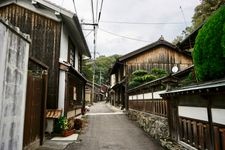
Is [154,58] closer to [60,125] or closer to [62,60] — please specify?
[62,60]

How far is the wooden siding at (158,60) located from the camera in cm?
2670

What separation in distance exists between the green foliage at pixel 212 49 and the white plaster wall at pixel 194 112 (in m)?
0.84

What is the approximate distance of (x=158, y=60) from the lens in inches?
1059

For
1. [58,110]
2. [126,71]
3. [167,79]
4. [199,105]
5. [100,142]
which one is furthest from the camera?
[126,71]

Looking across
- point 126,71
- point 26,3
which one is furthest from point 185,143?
point 126,71

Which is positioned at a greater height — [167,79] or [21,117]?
[167,79]

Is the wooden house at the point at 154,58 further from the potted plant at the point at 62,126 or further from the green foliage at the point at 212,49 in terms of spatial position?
the green foliage at the point at 212,49

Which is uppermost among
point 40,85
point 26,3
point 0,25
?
point 26,3

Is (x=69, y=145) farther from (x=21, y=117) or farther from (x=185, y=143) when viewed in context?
(x=185, y=143)

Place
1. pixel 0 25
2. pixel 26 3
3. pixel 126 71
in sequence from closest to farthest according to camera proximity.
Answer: pixel 0 25 → pixel 26 3 → pixel 126 71

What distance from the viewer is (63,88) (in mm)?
12031

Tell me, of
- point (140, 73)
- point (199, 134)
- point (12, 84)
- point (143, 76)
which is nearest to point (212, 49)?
point (199, 134)

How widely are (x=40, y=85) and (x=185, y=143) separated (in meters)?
5.44

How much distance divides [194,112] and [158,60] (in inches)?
820
